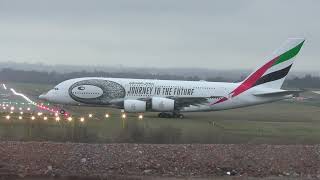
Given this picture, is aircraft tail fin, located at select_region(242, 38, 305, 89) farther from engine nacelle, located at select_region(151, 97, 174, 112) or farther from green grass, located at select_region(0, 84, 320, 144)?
engine nacelle, located at select_region(151, 97, 174, 112)

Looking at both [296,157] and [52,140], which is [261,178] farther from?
[52,140]

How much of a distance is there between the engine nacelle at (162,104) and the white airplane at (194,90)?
1.68ft

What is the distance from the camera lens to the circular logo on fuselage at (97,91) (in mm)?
54094

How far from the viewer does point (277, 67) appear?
54219 mm

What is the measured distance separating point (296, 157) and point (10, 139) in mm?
17443

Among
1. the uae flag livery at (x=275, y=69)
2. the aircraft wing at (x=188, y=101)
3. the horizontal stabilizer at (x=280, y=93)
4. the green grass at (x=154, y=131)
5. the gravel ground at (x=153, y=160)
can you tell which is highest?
the uae flag livery at (x=275, y=69)

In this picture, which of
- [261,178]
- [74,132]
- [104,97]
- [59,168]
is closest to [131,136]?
[74,132]

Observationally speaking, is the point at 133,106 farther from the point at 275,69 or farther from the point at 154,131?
the point at 275,69

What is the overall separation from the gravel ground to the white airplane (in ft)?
60.2

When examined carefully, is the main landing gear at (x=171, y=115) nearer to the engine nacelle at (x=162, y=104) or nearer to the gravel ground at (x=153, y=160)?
the engine nacelle at (x=162, y=104)

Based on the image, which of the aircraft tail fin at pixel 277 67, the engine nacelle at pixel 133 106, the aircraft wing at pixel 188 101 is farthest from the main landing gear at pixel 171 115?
the aircraft tail fin at pixel 277 67

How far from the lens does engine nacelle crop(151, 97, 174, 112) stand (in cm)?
5288

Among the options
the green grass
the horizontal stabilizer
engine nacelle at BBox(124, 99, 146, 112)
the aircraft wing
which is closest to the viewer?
the green grass

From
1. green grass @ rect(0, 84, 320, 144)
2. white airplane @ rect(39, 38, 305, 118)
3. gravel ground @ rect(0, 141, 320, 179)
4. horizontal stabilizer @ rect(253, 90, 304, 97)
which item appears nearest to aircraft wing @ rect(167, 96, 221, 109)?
white airplane @ rect(39, 38, 305, 118)
